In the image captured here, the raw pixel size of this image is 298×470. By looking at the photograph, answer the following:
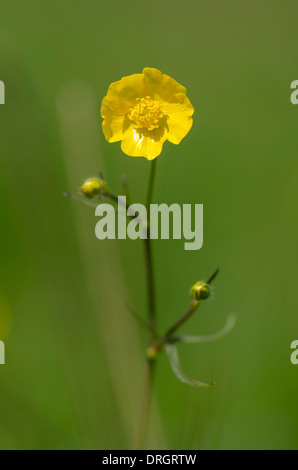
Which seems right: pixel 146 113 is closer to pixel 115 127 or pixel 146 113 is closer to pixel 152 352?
pixel 115 127

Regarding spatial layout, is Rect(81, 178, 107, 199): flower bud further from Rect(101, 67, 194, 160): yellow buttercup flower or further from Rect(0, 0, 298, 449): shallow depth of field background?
Rect(0, 0, 298, 449): shallow depth of field background

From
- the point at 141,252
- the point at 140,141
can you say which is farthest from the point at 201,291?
the point at 141,252

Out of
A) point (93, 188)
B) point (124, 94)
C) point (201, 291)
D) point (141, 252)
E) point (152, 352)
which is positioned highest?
point (124, 94)

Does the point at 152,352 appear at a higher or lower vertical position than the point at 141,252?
higher

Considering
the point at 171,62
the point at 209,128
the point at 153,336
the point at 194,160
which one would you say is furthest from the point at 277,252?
the point at 171,62

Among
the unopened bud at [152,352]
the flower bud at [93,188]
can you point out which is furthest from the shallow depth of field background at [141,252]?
the flower bud at [93,188]

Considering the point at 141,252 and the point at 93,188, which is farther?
the point at 141,252
